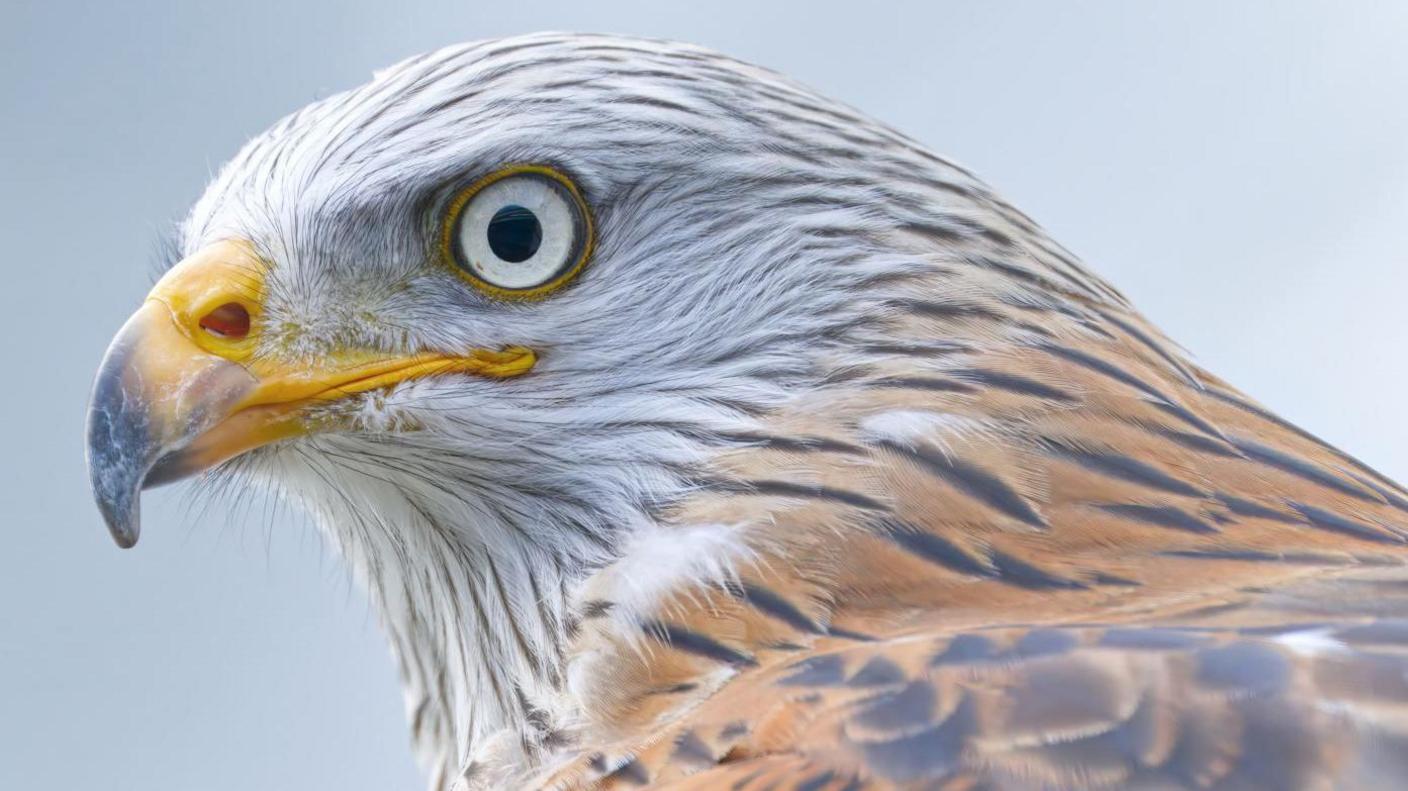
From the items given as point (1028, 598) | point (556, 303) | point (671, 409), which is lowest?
point (1028, 598)

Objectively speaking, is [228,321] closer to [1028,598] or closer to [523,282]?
[523,282]

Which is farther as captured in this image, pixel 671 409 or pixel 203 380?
pixel 671 409

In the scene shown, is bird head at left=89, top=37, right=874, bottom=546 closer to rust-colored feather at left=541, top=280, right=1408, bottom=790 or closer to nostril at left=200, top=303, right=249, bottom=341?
nostril at left=200, top=303, right=249, bottom=341

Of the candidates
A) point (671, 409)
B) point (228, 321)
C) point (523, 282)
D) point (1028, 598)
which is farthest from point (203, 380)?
point (1028, 598)

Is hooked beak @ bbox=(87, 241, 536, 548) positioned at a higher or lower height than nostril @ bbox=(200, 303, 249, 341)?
lower

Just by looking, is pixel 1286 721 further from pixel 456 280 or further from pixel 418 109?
pixel 418 109

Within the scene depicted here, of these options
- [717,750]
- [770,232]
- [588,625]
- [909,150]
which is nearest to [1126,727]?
[717,750]

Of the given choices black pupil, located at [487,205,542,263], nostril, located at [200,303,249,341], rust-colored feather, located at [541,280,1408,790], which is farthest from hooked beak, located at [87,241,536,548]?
rust-colored feather, located at [541,280,1408,790]
